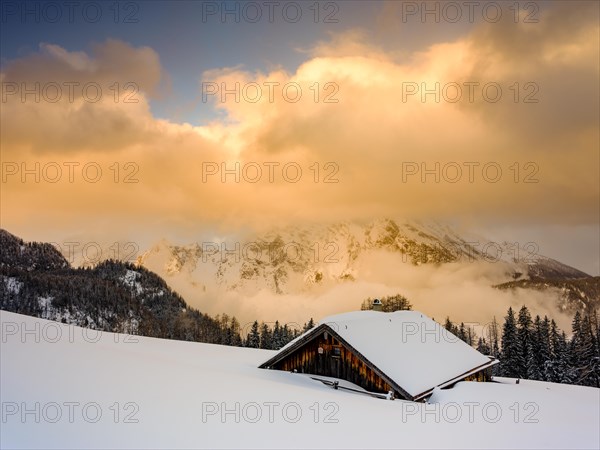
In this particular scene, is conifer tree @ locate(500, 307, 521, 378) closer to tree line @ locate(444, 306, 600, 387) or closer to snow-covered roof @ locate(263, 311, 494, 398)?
tree line @ locate(444, 306, 600, 387)

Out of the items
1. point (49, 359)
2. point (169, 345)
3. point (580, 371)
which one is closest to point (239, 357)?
point (169, 345)

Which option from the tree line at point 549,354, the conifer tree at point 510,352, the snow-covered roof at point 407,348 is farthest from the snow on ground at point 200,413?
the conifer tree at point 510,352

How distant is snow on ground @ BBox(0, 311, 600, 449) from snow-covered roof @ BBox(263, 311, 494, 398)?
6246 millimetres

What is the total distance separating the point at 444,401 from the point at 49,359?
13.2 meters

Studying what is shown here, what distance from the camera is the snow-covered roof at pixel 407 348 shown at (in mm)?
20719

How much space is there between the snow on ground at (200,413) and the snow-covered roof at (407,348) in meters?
6.25

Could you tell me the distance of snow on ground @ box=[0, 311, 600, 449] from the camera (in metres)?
8.25

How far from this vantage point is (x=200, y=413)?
9414 mm

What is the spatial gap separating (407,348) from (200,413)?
1690 cm

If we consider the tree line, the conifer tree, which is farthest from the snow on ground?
the conifer tree

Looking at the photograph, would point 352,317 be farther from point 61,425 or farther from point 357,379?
point 61,425

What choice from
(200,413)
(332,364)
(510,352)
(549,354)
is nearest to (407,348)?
(332,364)

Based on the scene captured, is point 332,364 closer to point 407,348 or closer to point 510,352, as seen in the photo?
point 407,348

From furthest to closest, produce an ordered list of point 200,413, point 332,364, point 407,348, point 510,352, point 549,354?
point 510,352 → point 549,354 → point 407,348 → point 332,364 → point 200,413
